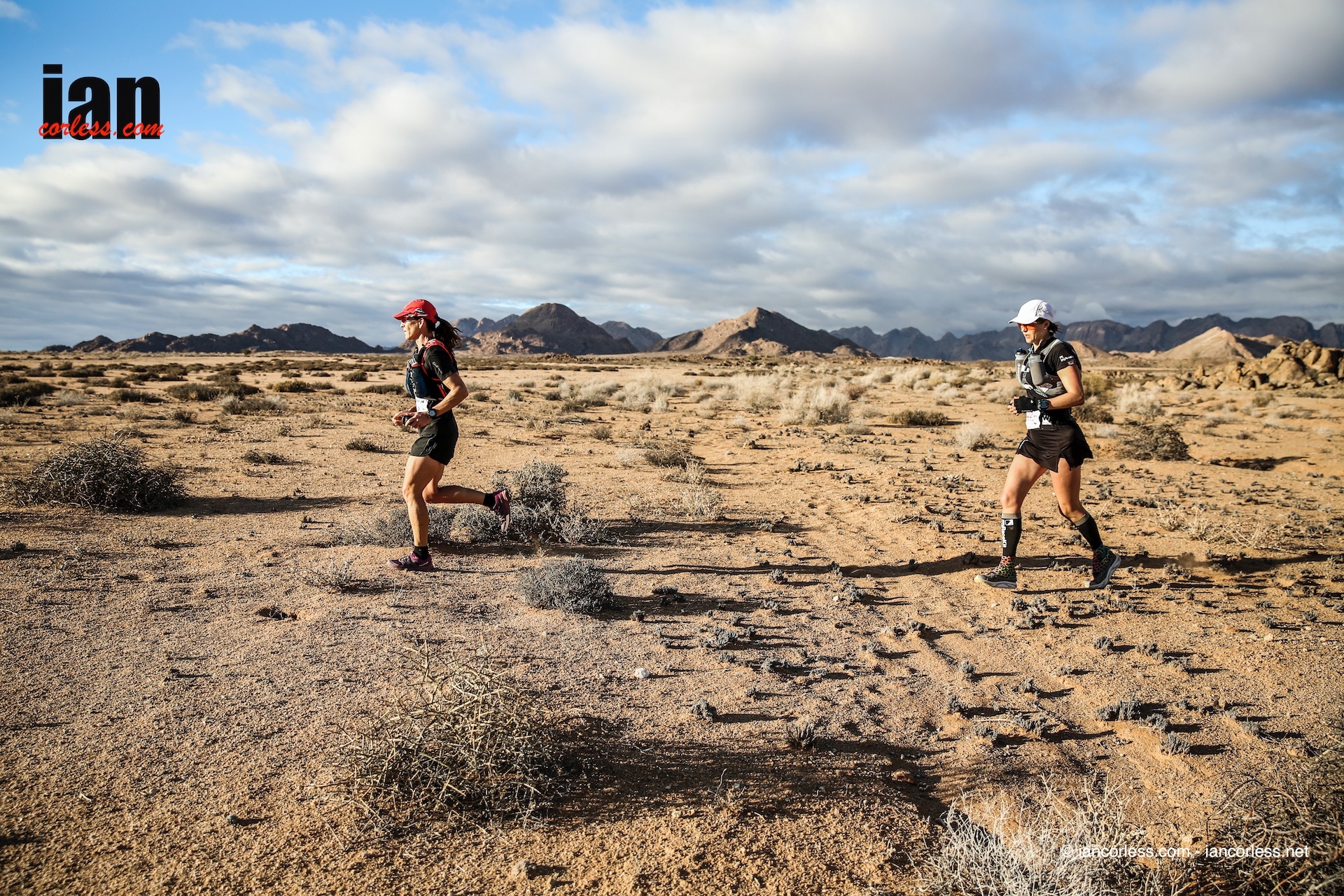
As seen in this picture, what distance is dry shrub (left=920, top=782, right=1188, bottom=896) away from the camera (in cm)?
256

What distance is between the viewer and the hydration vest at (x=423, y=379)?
5.98 meters

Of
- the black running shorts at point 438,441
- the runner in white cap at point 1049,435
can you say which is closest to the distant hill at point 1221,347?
the runner in white cap at point 1049,435

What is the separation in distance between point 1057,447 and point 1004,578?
4.25 ft

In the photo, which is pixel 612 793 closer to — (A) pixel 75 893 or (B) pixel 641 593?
(A) pixel 75 893

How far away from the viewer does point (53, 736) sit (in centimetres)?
341

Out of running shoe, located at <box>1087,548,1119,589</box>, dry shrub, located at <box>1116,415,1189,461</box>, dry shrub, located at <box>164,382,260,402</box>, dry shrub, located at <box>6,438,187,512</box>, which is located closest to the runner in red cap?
dry shrub, located at <box>6,438,187,512</box>

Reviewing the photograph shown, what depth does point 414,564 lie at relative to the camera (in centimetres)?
611

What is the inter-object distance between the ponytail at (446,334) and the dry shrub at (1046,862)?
16.9ft

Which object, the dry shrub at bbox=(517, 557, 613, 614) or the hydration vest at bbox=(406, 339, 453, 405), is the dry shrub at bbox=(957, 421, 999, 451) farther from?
the hydration vest at bbox=(406, 339, 453, 405)

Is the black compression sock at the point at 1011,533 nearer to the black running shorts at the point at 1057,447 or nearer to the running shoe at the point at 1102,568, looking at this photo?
the black running shorts at the point at 1057,447

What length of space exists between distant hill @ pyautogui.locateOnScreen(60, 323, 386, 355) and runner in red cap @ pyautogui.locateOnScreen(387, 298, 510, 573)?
4650 inches

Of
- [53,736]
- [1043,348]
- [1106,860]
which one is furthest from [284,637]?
[1043,348]

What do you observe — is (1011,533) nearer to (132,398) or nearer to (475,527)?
(475,527)

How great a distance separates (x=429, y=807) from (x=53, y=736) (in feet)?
6.87
